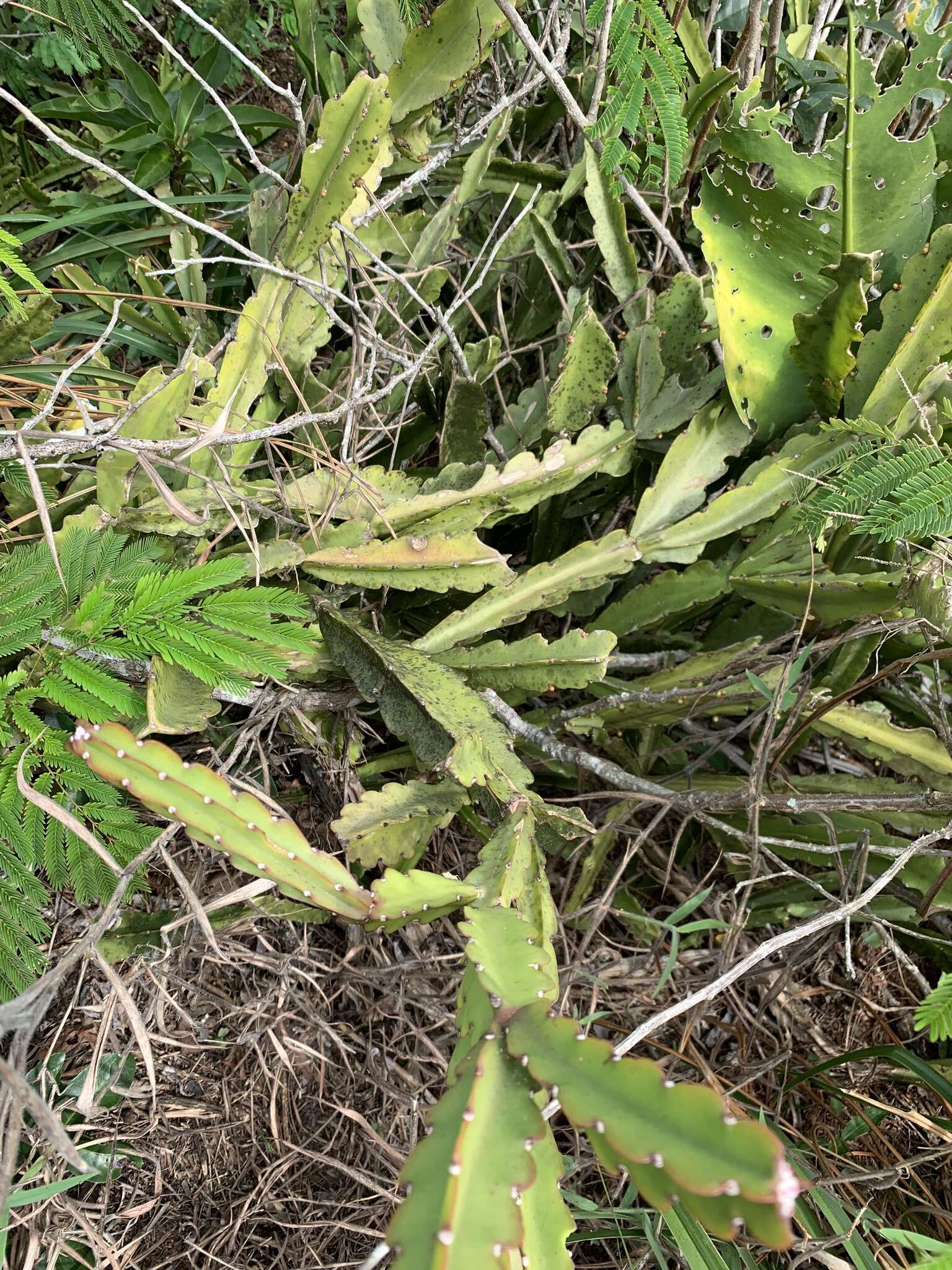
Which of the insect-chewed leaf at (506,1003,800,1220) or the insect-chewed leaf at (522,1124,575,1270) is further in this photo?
the insect-chewed leaf at (522,1124,575,1270)

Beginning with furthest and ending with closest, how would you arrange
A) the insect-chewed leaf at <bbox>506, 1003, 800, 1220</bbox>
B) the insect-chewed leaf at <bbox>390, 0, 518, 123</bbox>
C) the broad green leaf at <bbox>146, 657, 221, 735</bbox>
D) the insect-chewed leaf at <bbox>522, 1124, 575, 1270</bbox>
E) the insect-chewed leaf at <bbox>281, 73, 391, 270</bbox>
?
1. the insect-chewed leaf at <bbox>390, 0, 518, 123</bbox>
2. the insect-chewed leaf at <bbox>281, 73, 391, 270</bbox>
3. the broad green leaf at <bbox>146, 657, 221, 735</bbox>
4. the insect-chewed leaf at <bbox>522, 1124, 575, 1270</bbox>
5. the insect-chewed leaf at <bbox>506, 1003, 800, 1220</bbox>

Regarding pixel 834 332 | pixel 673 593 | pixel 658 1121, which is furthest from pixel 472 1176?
pixel 834 332

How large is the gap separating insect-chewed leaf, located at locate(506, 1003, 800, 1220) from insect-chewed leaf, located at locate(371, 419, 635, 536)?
612 mm

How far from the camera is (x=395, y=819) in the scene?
3.02ft

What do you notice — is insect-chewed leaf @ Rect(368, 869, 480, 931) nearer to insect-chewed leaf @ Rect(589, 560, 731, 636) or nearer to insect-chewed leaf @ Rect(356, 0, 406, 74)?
insect-chewed leaf @ Rect(589, 560, 731, 636)

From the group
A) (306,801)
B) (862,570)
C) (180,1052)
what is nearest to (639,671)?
(862,570)

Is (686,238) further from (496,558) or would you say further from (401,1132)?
(401,1132)

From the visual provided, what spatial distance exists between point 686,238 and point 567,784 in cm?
89

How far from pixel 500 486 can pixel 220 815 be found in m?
0.54

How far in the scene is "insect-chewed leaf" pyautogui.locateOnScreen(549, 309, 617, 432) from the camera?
3.55 ft

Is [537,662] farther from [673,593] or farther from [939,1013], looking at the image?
[939,1013]

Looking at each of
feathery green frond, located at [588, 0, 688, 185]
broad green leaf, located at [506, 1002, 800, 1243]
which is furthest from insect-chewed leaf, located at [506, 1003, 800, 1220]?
feathery green frond, located at [588, 0, 688, 185]

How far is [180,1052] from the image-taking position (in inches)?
40.9

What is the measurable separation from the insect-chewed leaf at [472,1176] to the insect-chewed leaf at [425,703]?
33 cm
